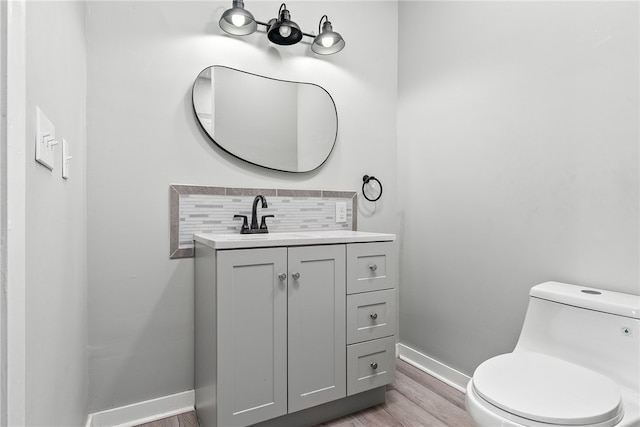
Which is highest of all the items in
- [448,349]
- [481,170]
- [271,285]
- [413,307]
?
[481,170]

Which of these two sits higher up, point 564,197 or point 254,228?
point 564,197

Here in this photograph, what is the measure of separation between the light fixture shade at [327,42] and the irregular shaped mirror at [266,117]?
21cm

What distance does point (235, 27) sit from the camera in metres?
1.82

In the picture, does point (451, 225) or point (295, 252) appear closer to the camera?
point (295, 252)

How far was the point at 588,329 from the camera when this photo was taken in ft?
4.28

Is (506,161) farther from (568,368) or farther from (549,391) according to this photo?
(549,391)

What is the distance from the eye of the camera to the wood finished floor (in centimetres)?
168

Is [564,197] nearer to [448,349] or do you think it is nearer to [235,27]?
[448,349]

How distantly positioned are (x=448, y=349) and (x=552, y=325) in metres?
0.77

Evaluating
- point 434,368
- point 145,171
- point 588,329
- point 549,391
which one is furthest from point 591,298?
point 145,171

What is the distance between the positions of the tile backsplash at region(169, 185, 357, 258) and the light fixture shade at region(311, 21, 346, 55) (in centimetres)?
83

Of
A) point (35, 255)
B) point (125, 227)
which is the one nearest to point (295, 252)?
point (125, 227)

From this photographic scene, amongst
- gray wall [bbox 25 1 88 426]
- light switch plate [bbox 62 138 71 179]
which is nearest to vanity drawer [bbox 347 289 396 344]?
gray wall [bbox 25 1 88 426]

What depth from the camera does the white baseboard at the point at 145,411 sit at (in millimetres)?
1619
